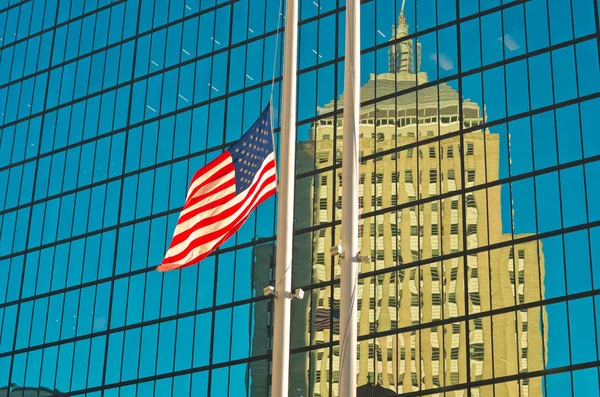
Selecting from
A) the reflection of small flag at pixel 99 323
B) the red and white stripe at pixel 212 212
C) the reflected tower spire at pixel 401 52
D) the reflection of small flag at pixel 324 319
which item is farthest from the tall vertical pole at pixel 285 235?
the reflection of small flag at pixel 99 323

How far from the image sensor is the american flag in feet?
64.1

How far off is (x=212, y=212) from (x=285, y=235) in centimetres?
169

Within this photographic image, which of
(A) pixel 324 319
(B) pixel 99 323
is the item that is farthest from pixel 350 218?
(B) pixel 99 323

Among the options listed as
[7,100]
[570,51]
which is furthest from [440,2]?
[7,100]

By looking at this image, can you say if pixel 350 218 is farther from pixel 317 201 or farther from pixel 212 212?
pixel 317 201

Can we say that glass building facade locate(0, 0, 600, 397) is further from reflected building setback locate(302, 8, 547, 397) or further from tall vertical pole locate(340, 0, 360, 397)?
tall vertical pole locate(340, 0, 360, 397)

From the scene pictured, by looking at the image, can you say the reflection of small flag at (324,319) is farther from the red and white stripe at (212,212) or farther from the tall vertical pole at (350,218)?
the tall vertical pole at (350,218)

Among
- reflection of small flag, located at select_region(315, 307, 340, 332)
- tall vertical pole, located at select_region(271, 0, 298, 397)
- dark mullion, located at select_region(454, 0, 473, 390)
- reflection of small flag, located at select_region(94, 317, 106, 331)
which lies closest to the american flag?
tall vertical pole, located at select_region(271, 0, 298, 397)

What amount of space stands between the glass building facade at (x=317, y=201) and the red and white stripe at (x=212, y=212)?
2841cm

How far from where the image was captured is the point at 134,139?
63062 millimetres

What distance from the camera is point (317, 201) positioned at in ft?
180

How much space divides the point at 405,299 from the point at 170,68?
67.1 ft

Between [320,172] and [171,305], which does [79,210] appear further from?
[320,172]

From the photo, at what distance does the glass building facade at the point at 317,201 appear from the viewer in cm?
4781
